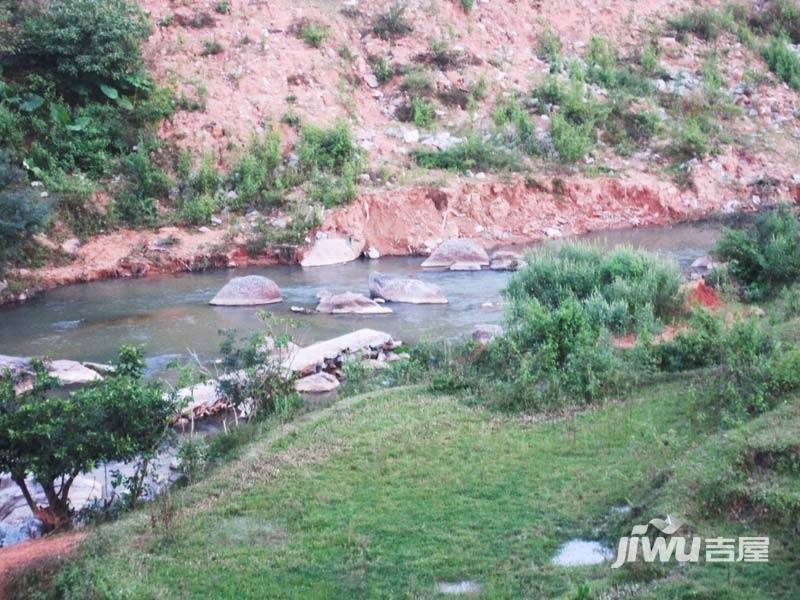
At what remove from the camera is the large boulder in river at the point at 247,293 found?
19.5m

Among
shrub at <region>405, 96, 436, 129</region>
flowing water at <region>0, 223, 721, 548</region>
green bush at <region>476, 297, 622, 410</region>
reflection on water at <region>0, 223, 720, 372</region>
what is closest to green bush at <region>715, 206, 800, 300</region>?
reflection on water at <region>0, 223, 720, 372</region>

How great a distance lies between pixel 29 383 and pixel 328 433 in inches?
242

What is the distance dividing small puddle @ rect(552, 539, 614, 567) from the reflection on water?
829cm

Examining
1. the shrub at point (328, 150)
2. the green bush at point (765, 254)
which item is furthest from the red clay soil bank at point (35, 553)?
the shrub at point (328, 150)

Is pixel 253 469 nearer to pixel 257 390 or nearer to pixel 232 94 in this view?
pixel 257 390

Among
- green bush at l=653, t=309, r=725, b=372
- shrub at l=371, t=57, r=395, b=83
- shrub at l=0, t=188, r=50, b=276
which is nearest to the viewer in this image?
green bush at l=653, t=309, r=725, b=372

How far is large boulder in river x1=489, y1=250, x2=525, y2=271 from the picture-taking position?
2214 cm

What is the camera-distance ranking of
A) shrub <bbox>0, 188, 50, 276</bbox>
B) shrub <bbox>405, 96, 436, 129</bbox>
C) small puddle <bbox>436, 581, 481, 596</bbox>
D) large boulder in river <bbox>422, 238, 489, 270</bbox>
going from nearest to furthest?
small puddle <bbox>436, 581, 481, 596</bbox>, shrub <bbox>0, 188, 50, 276</bbox>, large boulder in river <bbox>422, 238, 489, 270</bbox>, shrub <bbox>405, 96, 436, 129</bbox>

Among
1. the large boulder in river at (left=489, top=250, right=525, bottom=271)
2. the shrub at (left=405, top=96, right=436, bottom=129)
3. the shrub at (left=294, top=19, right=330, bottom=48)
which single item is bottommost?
the large boulder in river at (left=489, top=250, right=525, bottom=271)

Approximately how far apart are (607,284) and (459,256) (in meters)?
8.40

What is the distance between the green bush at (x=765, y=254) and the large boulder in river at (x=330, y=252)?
10.3 meters

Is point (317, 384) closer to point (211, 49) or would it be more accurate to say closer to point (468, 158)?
point (468, 158)

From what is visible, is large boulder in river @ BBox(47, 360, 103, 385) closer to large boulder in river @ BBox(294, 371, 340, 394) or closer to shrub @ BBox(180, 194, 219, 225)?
large boulder in river @ BBox(294, 371, 340, 394)

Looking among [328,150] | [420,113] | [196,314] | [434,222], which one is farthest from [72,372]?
A: [420,113]
